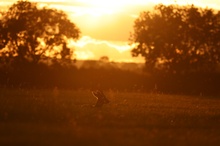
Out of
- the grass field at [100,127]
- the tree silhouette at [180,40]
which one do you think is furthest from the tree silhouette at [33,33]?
the grass field at [100,127]

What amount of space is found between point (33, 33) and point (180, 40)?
20.4m

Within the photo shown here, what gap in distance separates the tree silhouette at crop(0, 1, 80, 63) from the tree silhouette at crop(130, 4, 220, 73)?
10476 millimetres

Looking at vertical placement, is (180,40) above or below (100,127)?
above

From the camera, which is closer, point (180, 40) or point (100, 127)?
point (100, 127)

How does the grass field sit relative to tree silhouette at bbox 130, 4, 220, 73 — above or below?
below

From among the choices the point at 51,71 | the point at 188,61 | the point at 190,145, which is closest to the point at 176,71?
the point at 188,61

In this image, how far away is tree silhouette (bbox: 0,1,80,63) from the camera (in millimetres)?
85188

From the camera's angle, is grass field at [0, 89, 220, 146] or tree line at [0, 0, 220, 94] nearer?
grass field at [0, 89, 220, 146]

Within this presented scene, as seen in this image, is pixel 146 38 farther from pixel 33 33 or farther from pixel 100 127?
pixel 100 127

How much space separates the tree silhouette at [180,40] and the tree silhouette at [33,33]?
10476 millimetres

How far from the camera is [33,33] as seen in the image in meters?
88.0

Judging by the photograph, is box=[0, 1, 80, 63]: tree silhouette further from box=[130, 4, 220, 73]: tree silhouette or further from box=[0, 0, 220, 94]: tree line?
box=[130, 4, 220, 73]: tree silhouette

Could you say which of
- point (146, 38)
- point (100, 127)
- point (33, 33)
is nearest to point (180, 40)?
point (146, 38)

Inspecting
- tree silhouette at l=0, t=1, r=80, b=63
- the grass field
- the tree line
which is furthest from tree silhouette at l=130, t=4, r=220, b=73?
the grass field
